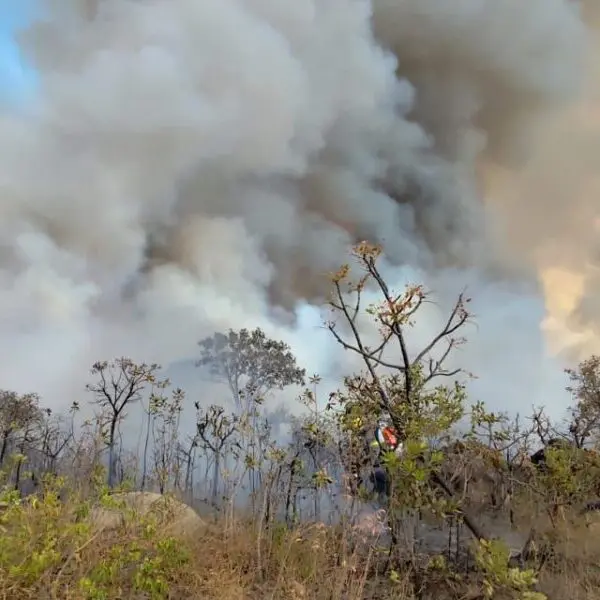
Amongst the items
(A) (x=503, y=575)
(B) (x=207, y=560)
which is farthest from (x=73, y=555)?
(A) (x=503, y=575)

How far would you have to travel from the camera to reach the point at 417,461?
19.4 ft

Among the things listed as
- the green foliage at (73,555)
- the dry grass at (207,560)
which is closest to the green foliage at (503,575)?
the dry grass at (207,560)

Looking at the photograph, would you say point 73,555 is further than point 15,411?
No

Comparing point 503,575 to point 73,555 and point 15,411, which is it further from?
point 15,411

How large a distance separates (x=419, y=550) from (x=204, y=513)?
9.60 feet

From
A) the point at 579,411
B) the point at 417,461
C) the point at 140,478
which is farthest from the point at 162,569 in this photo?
the point at 579,411

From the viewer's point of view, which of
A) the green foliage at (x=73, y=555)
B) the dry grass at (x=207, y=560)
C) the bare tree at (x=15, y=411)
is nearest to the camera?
the green foliage at (x=73, y=555)

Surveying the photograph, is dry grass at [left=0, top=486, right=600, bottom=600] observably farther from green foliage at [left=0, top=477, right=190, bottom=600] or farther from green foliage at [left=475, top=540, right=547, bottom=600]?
green foliage at [left=475, top=540, right=547, bottom=600]

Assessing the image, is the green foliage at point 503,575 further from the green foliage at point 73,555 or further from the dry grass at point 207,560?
the green foliage at point 73,555

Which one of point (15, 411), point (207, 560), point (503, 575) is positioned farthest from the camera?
point (15, 411)

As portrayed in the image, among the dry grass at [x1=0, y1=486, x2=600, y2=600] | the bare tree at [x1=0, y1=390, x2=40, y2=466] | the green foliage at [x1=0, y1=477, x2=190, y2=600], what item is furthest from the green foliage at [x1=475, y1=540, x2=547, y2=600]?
the bare tree at [x1=0, y1=390, x2=40, y2=466]

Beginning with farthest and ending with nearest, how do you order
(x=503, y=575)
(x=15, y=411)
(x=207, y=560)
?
1. (x=15, y=411)
2. (x=207, y=560)
3. (x=503, y=575)

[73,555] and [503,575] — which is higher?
[73,555]

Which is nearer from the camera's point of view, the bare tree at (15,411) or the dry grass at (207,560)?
the dry grass at (207,560)
